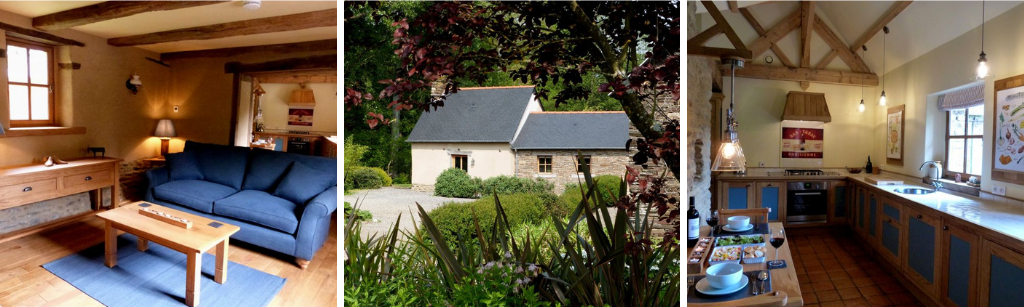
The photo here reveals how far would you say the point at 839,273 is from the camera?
13.1 feet

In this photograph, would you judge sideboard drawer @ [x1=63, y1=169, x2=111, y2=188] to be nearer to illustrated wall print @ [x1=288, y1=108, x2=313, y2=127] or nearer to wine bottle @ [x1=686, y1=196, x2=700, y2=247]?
illustrated wall print @ [x1=288, y1=108, x2=313, y2=127]

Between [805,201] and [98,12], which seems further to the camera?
[805,201]

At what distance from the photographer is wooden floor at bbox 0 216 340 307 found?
1.28 m

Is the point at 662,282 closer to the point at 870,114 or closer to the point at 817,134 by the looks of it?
the point at 817,134

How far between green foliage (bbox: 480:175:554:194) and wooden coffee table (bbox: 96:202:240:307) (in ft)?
2.23

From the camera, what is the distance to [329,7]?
1452 mm

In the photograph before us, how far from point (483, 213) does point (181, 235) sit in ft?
2.60

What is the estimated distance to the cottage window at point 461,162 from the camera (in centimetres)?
131

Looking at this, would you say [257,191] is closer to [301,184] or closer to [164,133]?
[301,184]

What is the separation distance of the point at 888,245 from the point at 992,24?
192cm

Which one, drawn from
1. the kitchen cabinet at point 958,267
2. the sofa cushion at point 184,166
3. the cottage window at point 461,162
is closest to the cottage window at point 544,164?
the cottage window at point 461,162

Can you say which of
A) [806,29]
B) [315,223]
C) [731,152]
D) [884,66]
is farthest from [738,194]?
[315,223]

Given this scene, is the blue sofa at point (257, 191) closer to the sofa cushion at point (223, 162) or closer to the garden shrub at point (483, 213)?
the sofa cushion at point (223, 162)

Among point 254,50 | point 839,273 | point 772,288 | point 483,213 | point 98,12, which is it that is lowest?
point 839,273
